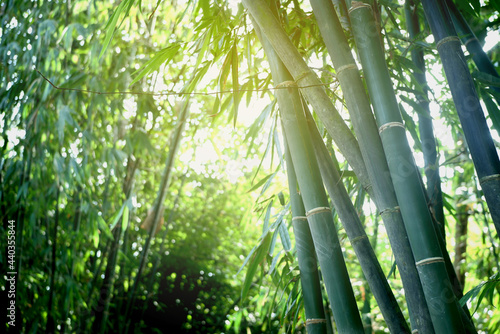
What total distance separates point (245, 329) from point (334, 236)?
14.5ft

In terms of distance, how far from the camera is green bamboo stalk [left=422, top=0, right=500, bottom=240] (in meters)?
0.93

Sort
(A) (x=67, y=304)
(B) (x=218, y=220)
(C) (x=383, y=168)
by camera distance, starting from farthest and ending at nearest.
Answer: (B) (x=218, y=220) < (A) (x=67, y=304) < (C) (x=383, y=168)

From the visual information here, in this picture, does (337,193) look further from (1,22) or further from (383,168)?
(1,22)

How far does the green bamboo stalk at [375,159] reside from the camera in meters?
0.94

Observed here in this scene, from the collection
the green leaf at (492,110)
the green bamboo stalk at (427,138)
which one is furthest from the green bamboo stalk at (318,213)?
the green leaf at (492,110)

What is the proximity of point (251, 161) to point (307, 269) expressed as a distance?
3.96m

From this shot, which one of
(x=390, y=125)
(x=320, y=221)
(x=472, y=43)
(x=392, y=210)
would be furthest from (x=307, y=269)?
(x=472, y=43)

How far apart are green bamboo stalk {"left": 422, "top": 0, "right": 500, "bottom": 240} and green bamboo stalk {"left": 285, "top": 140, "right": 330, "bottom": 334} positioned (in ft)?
1.43

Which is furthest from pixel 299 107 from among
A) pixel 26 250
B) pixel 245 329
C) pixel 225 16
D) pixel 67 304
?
pixel 245 329

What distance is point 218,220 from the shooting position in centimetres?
555

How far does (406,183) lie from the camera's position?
0.92m

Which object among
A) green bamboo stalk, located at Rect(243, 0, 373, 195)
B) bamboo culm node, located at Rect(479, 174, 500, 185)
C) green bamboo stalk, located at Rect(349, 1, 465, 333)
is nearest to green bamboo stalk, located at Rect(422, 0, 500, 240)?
bamboo culm node, located at Rect(479, 174, 500, 185)

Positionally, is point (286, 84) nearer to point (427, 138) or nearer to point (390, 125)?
point (390, 125)

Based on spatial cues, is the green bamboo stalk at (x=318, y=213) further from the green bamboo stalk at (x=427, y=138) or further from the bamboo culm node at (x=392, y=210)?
the green bamboo stalk at (x=427, y=138)
